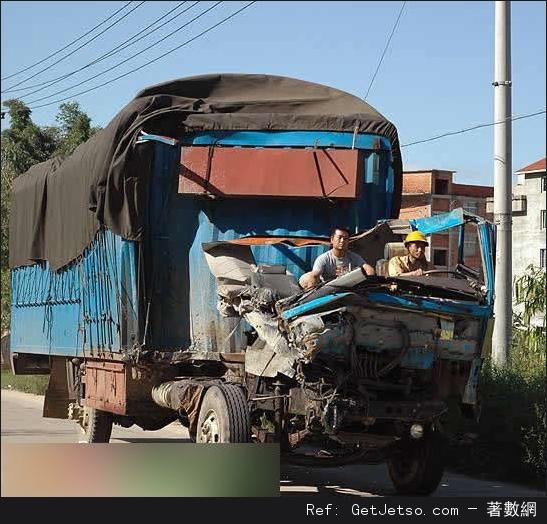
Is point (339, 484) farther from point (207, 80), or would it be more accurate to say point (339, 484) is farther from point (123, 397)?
point (207, 80)

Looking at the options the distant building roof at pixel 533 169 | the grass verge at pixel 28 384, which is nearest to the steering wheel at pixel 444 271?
the grass verge at pixel 28 384

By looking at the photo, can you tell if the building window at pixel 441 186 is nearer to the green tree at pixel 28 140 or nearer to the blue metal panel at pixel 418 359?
Result: the green tree at pixel 28 140

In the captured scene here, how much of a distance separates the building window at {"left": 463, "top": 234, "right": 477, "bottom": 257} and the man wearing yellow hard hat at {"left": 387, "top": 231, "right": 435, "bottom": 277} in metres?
0.40

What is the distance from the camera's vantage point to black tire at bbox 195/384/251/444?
888cm

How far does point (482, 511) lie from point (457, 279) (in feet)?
7.37

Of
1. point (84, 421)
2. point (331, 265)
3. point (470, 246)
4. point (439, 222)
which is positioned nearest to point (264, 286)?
point (331, 265)

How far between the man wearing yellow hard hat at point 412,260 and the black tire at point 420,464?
150cm

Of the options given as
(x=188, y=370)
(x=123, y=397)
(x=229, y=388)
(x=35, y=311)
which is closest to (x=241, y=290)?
(x=229, y=388)

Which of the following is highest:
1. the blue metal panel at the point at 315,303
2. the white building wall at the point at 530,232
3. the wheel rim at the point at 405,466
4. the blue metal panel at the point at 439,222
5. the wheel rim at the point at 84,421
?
the white building wall at the point at 530,232

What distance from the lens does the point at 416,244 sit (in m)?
9.66

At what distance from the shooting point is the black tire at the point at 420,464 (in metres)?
10.2

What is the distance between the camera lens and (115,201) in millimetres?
10633

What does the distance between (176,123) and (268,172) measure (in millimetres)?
987

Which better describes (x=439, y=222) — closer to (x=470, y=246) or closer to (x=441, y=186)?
(x=470, y=246)
